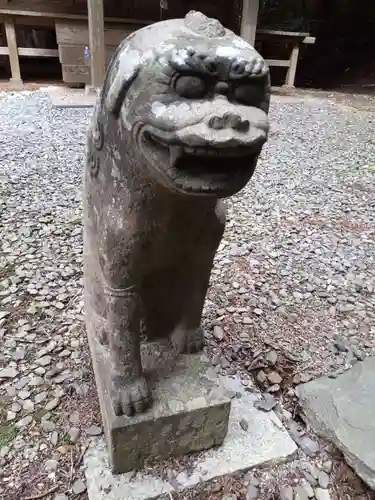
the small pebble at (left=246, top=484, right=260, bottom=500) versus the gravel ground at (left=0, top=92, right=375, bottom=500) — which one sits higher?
the small pebble at (left=246, top=484, right=260, bottom=500)

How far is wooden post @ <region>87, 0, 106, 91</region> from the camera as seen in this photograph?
5023mm

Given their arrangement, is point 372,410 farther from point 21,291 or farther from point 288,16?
point 288,16

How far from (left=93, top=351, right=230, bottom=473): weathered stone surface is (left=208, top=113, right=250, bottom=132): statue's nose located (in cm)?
82

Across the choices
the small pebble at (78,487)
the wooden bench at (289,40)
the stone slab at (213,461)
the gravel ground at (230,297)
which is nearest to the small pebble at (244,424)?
the stone slab at (213,461)

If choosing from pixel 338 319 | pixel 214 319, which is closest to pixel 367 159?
pixel 338 319

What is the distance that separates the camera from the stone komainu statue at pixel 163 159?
0.80 meters

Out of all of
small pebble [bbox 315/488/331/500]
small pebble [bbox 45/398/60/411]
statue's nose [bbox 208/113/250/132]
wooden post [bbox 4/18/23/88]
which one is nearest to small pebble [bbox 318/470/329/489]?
small pebble [bbox 315/488/331/500]

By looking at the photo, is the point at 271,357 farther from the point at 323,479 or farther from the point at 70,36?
the point at 70,36

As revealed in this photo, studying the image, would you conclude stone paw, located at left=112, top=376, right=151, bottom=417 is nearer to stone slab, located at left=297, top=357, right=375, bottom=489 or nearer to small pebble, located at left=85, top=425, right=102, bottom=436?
small pebble, located at left=85, top=425, right=102, bottom=436

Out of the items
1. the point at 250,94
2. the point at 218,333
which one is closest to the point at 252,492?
the point at 218,333

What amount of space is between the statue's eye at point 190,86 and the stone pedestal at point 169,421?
856 mm

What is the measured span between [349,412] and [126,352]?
0.84 m

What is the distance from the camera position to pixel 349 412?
155 cm

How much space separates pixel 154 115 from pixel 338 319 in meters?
1.59
